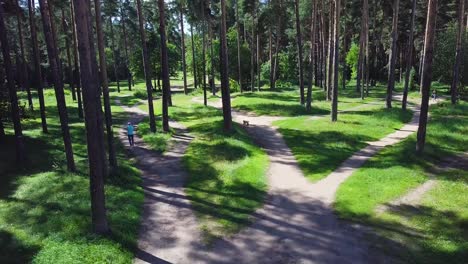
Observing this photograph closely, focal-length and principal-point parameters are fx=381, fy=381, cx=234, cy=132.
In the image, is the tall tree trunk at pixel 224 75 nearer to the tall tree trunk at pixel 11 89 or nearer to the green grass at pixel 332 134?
the green grass at pixel 332 134

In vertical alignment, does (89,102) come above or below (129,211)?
above

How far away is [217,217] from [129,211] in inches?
136

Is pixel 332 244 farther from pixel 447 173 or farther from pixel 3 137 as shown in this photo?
pixel 3 137

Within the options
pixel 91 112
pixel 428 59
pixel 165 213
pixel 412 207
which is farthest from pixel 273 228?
pixel 428 59

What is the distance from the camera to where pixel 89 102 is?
1174cm

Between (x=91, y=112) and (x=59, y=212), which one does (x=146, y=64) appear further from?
→ (x=91, y=112)

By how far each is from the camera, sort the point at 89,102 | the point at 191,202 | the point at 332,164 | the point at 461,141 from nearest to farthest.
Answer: the point at 89,102, the point at 191,202, the point at 332,164, the point at 461,141

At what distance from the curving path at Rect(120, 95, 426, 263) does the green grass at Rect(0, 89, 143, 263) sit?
73 centimetres

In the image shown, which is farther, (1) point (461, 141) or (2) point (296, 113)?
(2) point (296, 113)

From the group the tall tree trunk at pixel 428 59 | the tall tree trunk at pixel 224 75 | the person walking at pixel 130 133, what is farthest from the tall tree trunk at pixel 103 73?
the tall tree trunk at pixel 428 59

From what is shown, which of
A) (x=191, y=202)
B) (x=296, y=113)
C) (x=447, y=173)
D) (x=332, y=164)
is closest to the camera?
(x=191, y=202)

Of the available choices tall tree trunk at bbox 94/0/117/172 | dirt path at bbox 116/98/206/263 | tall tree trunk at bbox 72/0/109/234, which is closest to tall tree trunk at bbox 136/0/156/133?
dirt path at bbox 116/98/206/263

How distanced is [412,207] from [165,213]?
9436mm

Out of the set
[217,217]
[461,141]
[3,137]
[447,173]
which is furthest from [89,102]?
[461,141]
